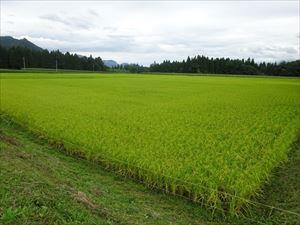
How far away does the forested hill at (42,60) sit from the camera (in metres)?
75.6

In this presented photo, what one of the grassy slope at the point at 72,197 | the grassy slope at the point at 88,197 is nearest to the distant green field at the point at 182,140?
the grassy slope at the point at 88,197

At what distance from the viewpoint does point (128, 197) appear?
6.32 m

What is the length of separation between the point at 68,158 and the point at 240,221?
4684 millimetres

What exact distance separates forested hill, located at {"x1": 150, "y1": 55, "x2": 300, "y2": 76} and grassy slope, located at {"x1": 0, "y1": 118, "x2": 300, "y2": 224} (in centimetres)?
7928

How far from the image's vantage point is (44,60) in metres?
85.2

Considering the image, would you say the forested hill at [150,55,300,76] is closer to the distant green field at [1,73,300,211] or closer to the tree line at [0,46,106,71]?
the tree line at [0,46,106,71]

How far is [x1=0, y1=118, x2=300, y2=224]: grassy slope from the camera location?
15.2 feet

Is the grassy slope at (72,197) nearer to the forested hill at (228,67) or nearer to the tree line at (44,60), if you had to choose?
the tree line at (44,60)

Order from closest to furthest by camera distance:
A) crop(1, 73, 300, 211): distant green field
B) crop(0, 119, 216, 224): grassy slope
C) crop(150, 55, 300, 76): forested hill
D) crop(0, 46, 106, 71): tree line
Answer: crop(0, 119, 216, 224): grassy slope
crop(1, 73, 300, 211): distant green field
crop(0, 46, 106, 71): tree line
crop(150, 55, 300, 76): forested hill

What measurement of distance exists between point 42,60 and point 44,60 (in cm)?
52

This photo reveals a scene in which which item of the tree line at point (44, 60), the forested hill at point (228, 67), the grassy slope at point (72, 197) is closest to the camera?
the grassy slope at point (72, 197)

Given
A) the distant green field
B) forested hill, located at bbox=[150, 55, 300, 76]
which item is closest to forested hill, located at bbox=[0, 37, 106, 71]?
forested hill, located at bbox=[150, 55, 300, 76]

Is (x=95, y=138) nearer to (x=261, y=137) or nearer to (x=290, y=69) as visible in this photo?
(x=261, y=137)

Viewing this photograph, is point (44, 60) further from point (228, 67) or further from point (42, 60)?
point (228, 67)
